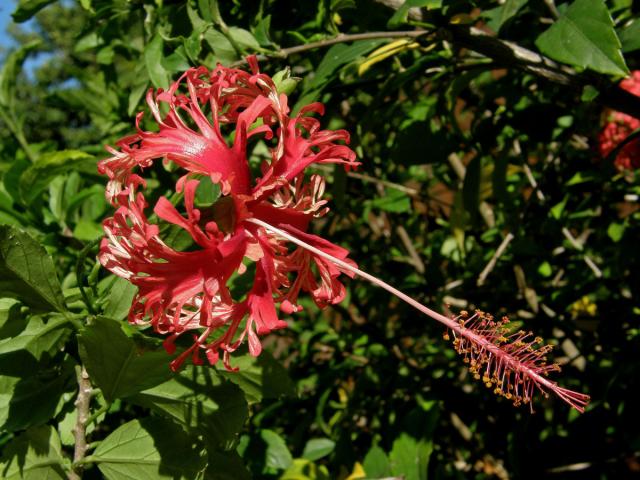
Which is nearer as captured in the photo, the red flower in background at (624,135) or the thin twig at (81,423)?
the thin twig at (81,423)

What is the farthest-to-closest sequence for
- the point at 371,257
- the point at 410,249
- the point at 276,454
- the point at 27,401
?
1. the point at 371,257
2. the point at 410,249
3. the point at 276,454
4. the point at 27,401

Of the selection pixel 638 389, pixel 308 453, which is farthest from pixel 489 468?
pixel 308 453

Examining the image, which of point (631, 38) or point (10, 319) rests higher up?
point (631, 38)

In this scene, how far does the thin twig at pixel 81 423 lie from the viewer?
1091mm

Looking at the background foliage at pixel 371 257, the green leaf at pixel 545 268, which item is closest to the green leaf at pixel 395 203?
the background foliage at pixel 371 257

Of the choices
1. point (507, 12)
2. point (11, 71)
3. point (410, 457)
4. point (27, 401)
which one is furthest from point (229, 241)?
point (11, 71)

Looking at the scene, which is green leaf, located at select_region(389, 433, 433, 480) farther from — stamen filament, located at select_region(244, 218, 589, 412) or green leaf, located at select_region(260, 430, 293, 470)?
stamen filament, located at select_region(244, 218, 589, 412)

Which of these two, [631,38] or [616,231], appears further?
[616,231]

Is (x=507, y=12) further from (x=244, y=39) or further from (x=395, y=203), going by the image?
(x=395, y=203)

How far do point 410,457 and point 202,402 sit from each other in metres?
0.65

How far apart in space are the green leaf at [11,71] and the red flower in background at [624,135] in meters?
1.61

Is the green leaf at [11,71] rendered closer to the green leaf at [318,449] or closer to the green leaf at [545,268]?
the green leaf at [318,449]

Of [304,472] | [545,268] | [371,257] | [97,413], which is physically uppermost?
[97,413]

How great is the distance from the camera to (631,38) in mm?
1231
